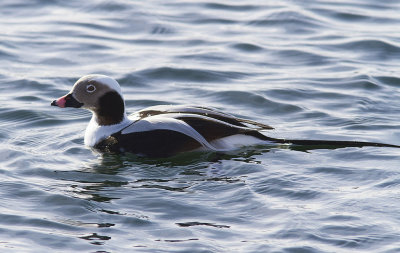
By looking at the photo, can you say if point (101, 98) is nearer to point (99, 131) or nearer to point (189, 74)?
point (99, 131)

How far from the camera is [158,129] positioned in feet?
27.8

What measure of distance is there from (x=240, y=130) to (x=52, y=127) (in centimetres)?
235

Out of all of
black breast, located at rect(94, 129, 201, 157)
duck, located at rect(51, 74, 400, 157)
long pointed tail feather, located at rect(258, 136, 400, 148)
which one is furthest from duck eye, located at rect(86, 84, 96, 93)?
long pointed tail feather, located at rect(258, 136, 400, 148)

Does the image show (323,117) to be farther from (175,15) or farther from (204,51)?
(175,15)

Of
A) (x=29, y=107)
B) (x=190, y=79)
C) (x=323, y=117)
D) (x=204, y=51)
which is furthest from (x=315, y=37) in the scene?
(x=29, y=107)

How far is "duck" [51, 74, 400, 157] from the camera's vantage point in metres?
8.50

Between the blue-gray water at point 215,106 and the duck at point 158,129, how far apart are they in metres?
0.12

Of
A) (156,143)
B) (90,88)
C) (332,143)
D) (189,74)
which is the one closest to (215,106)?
(189,74)

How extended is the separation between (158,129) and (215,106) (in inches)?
89.3

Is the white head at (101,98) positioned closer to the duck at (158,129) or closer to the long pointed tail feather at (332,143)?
the duck at (158,129)

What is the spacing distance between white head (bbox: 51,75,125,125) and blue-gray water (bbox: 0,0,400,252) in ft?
1.36

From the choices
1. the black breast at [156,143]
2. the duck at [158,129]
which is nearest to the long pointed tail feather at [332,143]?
the duck at [158,129]

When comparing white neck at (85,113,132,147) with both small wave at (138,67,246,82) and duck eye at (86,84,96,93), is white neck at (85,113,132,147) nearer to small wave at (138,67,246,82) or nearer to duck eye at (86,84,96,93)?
duck eye at (86,84,96,93)

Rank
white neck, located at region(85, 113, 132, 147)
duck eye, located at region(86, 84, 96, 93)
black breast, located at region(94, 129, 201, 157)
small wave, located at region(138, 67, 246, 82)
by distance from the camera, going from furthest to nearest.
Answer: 1. small wave, located at region(138, 67, 246, 82)
2. duck eye, located at region(86, 84, 96, 93)
3. white neck, located at region(85, 113, 132, 147)
4. black breast, located at region(94, 129, 201, 157)
